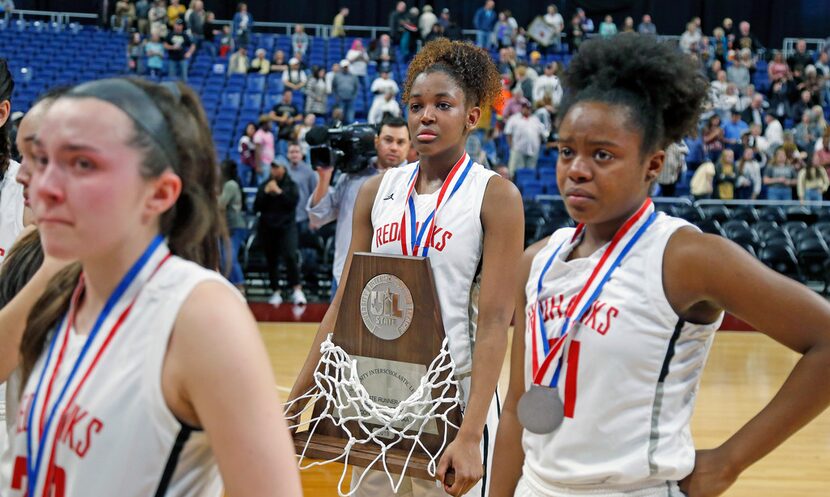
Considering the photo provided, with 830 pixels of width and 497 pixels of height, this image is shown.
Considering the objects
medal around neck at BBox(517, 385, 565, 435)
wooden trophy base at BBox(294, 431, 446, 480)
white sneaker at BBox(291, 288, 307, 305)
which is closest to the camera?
medal around neck at BBox(517, 385, 565, 435)

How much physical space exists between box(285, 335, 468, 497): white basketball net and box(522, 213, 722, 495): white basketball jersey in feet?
2.21

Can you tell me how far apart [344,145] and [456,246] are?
6.57 ft

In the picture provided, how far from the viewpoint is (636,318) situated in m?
1.81

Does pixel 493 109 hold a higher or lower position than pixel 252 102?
higher

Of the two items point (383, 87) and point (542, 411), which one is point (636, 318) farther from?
point (383, 87)

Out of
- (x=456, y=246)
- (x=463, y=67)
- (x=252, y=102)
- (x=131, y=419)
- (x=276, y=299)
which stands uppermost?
(x=463, y=67)

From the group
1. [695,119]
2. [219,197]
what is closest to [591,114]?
[695,119]

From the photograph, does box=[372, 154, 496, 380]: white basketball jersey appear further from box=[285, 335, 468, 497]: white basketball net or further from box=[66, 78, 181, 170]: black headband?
box=[66, 78, 181, 170]: black headband

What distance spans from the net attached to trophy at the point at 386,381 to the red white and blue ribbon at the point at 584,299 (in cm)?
64

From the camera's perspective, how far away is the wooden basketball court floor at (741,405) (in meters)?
4.63

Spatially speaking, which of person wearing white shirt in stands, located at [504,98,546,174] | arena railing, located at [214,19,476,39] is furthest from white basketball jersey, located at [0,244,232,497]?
arena railing, located at [214,19,476,39]

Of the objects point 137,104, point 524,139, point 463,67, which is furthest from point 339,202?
point 524,139

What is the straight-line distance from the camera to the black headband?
1.26m

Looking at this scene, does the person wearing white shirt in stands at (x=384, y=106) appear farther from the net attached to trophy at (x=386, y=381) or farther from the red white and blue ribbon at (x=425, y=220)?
the net attached to trophy at (x=386, y=381)
